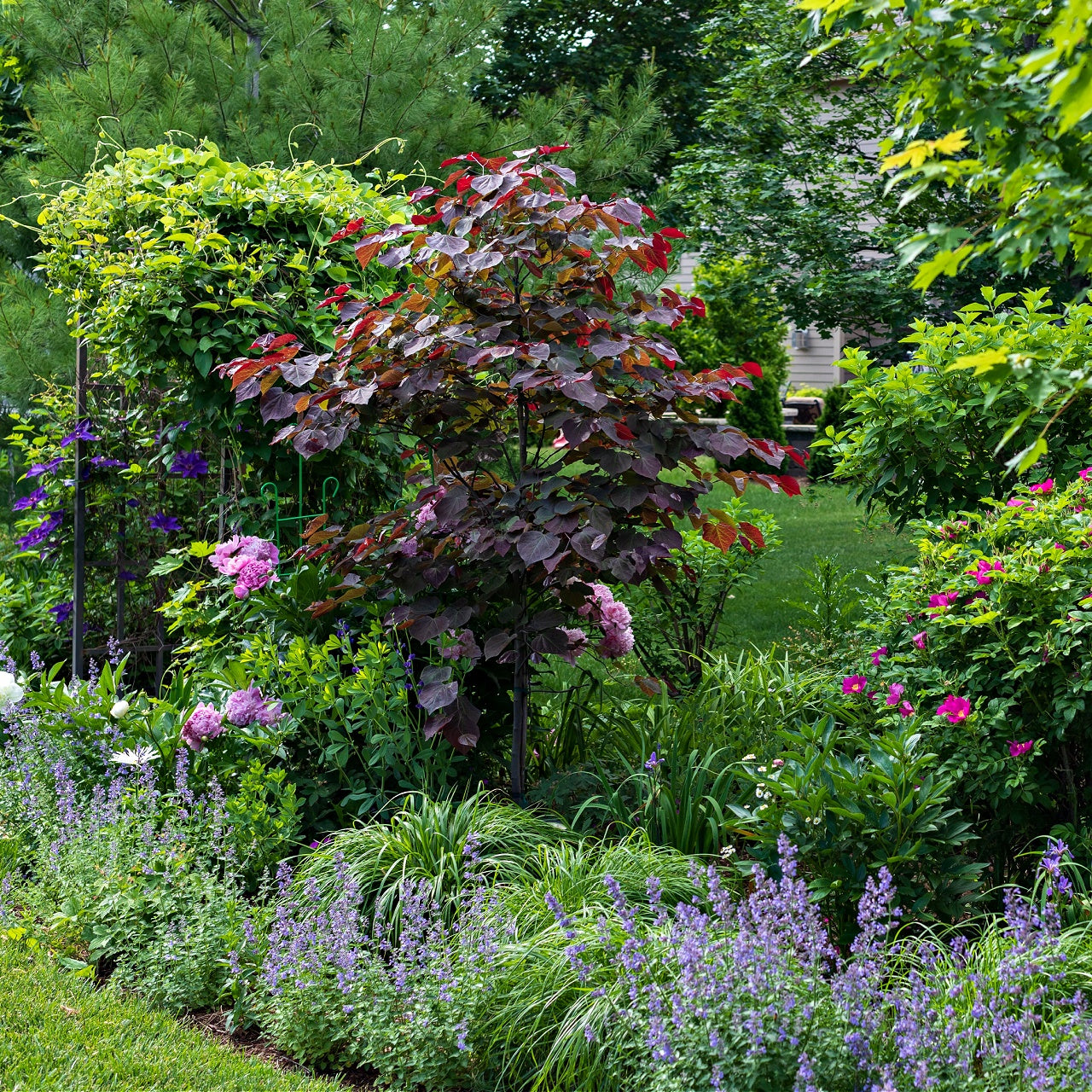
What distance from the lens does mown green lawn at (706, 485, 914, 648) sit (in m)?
6.54

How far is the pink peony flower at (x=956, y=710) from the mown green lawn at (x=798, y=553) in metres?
1.37

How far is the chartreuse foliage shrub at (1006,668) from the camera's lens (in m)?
3.02

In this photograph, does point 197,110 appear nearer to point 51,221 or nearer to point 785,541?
point 51,221

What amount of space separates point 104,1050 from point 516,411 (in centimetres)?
218

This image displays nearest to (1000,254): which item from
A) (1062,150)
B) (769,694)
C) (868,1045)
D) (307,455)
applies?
(1062,150)

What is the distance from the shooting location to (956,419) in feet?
12.3

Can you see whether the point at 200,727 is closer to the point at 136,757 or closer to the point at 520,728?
the point at 136,757

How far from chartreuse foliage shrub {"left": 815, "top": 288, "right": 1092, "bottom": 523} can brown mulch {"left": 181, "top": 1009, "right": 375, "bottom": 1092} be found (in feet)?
8.19

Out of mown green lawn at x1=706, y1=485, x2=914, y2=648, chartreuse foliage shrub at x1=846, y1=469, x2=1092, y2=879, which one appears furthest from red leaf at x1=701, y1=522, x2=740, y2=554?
mown green lawn at x1=706, y1=485, x2=914, y2=648

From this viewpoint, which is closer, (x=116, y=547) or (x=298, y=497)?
(x=298, y=497)

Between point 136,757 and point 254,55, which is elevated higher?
point 254,55

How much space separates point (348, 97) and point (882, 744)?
4596 mm

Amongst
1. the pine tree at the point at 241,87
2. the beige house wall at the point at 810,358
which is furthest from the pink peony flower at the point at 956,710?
the beige house wall at the point at 810,358

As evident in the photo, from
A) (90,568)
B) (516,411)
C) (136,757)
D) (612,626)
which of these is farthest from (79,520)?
(612,626)
